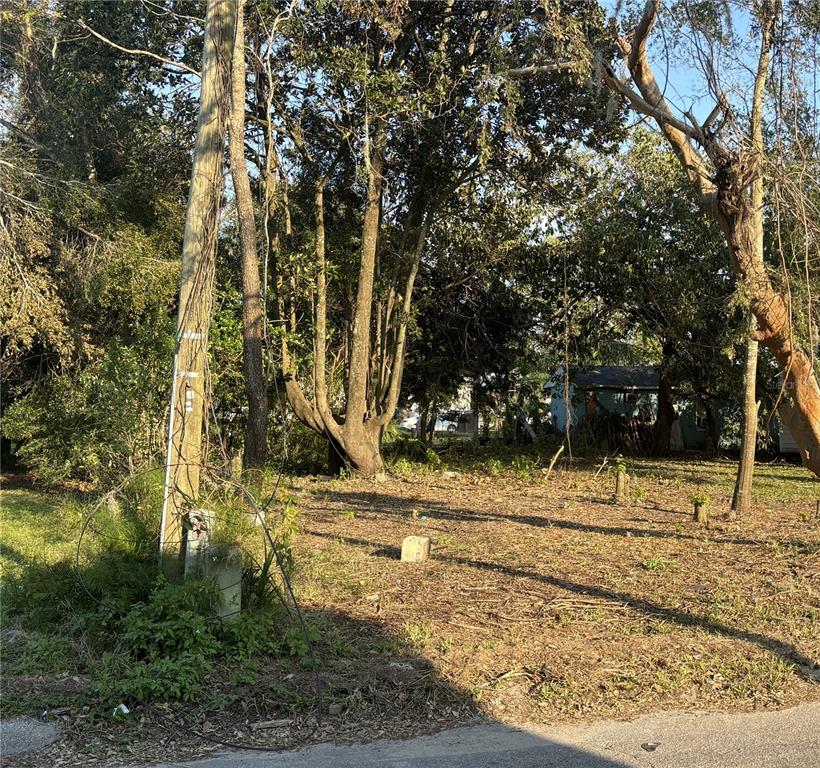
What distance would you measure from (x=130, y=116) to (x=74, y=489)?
7224mm

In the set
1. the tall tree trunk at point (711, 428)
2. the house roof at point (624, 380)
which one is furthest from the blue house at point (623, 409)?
the tall tree trunk at point (711, 428)

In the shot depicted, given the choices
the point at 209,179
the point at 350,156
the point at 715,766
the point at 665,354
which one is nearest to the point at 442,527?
the point at 209,179

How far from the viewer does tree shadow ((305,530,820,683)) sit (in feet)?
20.0

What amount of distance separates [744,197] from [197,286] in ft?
18.7

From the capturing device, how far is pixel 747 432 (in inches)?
462

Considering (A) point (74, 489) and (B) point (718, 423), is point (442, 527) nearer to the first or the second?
(A) point (74, 489)

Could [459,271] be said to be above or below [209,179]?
above

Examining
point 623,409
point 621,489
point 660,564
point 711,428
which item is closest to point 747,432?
point 621,489

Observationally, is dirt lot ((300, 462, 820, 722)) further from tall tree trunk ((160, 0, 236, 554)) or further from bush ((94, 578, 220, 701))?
tall tree trunk ((160, 0, 236, 554))

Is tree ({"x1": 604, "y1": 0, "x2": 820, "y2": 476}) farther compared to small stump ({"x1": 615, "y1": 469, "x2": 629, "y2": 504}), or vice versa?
small stump ({"x1": 615, "y1": 469, "x2": 629, "y2": 504})

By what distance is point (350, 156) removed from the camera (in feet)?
53.6

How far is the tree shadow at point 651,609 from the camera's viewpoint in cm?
611

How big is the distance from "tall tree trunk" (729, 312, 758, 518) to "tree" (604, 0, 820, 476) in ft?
4.84

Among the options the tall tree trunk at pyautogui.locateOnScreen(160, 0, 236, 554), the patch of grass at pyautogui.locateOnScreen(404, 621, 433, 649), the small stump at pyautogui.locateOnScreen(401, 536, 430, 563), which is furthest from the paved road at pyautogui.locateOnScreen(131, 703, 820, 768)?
the small stump at pyautogui.locateOnScreen(401, 536, 430, 563)
